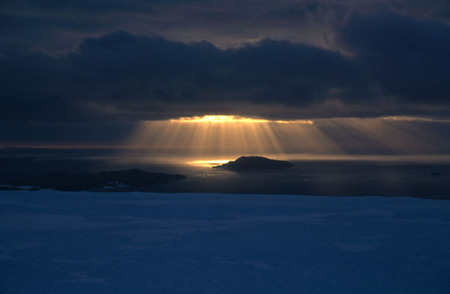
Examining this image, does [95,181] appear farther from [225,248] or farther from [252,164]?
[252,164]

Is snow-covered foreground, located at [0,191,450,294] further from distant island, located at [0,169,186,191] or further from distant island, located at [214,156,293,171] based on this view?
distant island, located at [214,156,293,171]

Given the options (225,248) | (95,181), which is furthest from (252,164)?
(225,248)

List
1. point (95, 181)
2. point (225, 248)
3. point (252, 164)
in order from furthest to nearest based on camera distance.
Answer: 1. point (252, 164)
2. point (95, 181)
3. point (225, 248)

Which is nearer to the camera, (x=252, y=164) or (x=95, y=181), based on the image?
(x=95, y=181)

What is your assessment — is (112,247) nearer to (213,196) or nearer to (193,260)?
(193,260)

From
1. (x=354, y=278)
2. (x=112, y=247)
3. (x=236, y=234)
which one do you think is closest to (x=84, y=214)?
(x=112, y=247)

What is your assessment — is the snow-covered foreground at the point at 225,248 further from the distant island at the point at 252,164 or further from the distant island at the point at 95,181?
the distant island at the point at 252,164

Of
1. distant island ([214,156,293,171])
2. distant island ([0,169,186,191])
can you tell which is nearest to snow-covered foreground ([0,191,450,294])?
distant island ([0,169,186,191])
